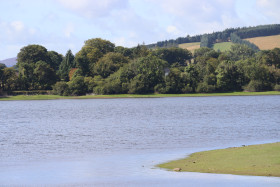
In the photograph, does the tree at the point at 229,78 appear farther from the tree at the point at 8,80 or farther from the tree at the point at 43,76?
the tree at the point at 8,80

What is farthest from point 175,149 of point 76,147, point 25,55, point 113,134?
point 25,55

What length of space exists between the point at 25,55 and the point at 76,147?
15594 centimetres

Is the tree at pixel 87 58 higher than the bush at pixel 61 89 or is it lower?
higher

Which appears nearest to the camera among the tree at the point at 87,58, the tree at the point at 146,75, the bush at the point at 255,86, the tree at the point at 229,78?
the bush at the point at 255,86

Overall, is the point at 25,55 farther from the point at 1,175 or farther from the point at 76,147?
the point at 1,175

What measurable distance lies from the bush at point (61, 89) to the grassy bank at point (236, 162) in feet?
439

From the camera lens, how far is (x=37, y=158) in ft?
101

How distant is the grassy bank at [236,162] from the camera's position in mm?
22131

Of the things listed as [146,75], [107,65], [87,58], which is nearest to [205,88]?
[146,75]

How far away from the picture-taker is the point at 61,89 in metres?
159

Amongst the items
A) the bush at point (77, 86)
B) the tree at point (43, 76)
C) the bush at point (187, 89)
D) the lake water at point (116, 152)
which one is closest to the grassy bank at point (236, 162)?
the lake water at point (116, 152)

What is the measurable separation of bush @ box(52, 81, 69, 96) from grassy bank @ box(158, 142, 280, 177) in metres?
134

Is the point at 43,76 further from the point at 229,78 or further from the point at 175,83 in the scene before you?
the point at 229,78

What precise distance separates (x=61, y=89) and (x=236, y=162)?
139 m
